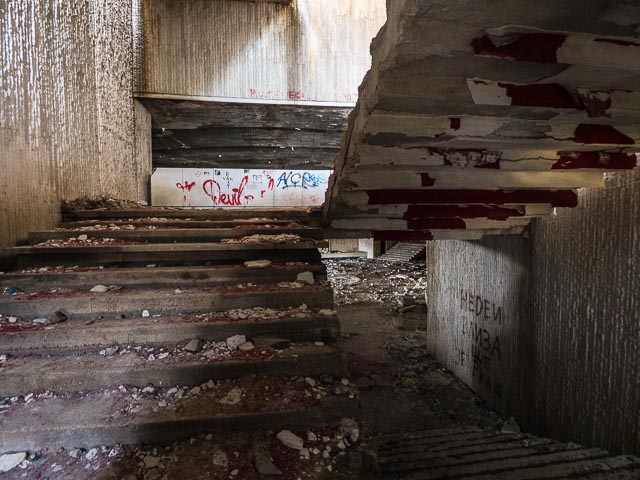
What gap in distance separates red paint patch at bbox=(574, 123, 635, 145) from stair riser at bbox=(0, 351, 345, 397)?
2039mm

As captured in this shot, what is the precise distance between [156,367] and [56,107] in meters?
3.20

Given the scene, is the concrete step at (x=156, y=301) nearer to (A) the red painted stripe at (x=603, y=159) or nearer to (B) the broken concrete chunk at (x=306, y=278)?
(B) the broken concrete chunk at (x=306, y=278)

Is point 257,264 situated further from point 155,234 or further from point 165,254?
point 155,234

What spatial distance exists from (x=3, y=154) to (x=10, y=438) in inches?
92.9

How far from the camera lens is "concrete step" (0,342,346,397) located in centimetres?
188

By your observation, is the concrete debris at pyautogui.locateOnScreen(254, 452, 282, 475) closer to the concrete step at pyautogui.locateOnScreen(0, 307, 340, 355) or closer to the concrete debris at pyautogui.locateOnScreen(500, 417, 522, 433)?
the concrete step at pyautogui.locateOnScreen(0, 307, 340, 355)

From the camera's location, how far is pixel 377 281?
1153 cm

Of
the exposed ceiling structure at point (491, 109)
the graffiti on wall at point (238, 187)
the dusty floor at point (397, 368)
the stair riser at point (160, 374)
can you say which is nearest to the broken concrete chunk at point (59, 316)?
the stair riser at point (160, 374)

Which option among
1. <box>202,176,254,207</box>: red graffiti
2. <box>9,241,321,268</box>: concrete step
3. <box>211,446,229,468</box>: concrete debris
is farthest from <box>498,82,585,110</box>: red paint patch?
<box>202,176,254,207</box>: red graffiti

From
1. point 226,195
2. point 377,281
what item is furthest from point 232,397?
point 377,281

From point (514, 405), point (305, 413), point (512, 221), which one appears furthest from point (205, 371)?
point (514, 405)

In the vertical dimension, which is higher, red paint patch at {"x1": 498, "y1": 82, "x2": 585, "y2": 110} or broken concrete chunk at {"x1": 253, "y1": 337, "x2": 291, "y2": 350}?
red paint patch at {"x1": 498, "y1": 82, "x2": 585, "y2": 110}

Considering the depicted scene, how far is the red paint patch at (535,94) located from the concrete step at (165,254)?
1929mm

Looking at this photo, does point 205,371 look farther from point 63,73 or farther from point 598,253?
point 63,73
